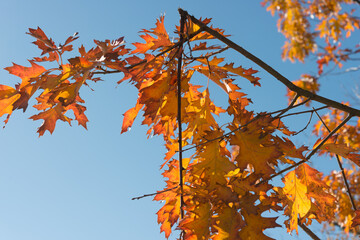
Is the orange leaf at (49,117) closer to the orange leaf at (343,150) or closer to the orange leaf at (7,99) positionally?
the orange leaf at (7,99)

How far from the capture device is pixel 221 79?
1.39 meters

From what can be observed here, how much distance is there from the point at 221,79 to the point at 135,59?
1.15ft

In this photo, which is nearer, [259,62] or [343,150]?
[259,62]

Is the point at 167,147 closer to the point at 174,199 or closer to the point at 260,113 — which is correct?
the point at 174,199

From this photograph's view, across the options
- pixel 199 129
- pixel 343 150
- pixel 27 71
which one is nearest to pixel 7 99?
pixel 27 71

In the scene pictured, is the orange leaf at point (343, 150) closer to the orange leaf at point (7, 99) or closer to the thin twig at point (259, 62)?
the thin twig at point (259, 62)

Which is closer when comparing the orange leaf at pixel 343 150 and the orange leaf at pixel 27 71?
the orange leaf at pixel 27 71

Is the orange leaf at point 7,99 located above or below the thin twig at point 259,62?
below

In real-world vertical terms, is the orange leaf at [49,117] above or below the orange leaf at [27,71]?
below

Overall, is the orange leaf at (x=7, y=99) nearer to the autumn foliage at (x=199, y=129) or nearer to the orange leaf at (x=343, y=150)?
the autumn foliage at (x=199, y=129)

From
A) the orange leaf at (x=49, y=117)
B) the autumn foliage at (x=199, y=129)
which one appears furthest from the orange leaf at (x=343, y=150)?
the orange leaf at (x=49, y=117)

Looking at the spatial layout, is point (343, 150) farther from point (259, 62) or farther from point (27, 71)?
point (27, 71)

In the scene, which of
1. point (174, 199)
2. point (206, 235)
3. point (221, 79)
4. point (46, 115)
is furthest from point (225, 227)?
point (46, 115)

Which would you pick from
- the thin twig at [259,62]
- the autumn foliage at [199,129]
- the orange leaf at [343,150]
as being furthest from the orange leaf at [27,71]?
the orange leaf at [343,150]
